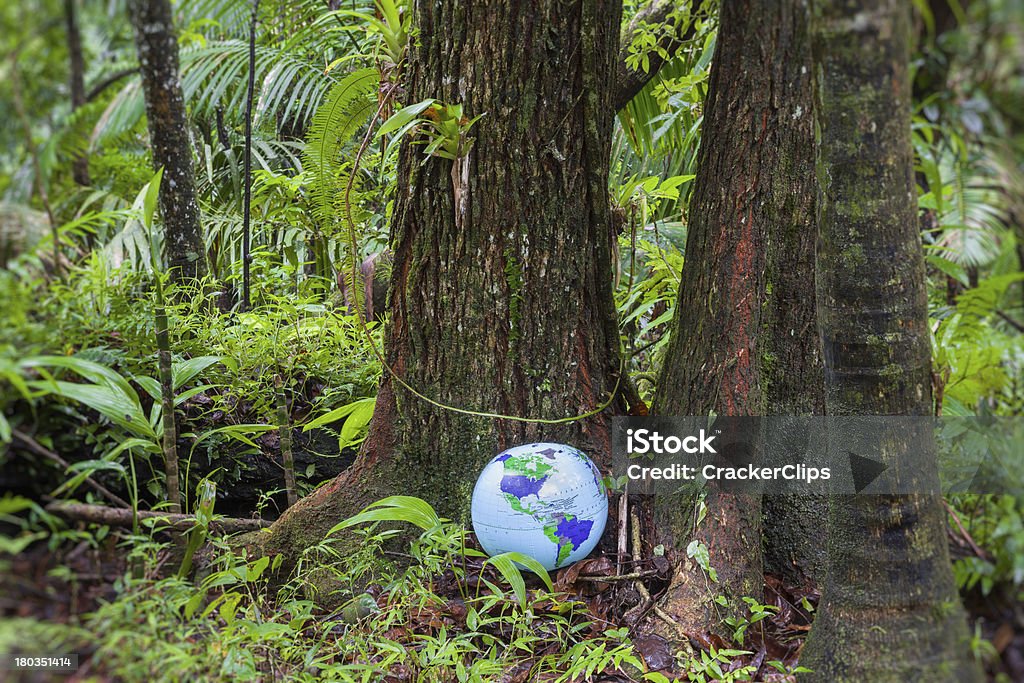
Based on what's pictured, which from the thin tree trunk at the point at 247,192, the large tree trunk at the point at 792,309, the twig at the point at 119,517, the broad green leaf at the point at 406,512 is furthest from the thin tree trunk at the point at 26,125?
the large tree trunk at the point at 792,309

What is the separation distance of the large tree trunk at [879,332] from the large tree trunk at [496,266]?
91 centimetres

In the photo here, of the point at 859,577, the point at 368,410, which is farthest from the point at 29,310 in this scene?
the point at 859,577

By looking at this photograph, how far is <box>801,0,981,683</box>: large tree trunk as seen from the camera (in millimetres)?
1336

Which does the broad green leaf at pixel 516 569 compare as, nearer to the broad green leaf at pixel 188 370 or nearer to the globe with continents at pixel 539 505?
the globe with continents at pixel 539 505

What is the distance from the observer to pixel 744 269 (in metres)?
2.12

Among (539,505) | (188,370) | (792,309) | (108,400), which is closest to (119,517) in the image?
(108,400)

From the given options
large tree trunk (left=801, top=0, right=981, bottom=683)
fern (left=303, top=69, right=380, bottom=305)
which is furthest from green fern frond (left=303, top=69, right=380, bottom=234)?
large tree trunk (left=801, top=0, right=981, bottom=683)

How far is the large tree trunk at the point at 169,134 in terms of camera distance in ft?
8.04

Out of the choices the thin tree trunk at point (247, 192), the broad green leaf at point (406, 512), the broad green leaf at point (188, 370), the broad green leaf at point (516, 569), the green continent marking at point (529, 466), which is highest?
the thin tree trunk at point (247, 192)

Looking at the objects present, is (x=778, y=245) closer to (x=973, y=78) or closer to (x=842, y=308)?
(x=842, y=308)

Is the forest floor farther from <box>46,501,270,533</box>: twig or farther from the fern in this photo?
the fern

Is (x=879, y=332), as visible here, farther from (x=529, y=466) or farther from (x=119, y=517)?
(x=119, y=517)

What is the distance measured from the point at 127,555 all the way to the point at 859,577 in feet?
5.16

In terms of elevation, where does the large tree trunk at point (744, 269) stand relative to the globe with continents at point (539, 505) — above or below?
above
